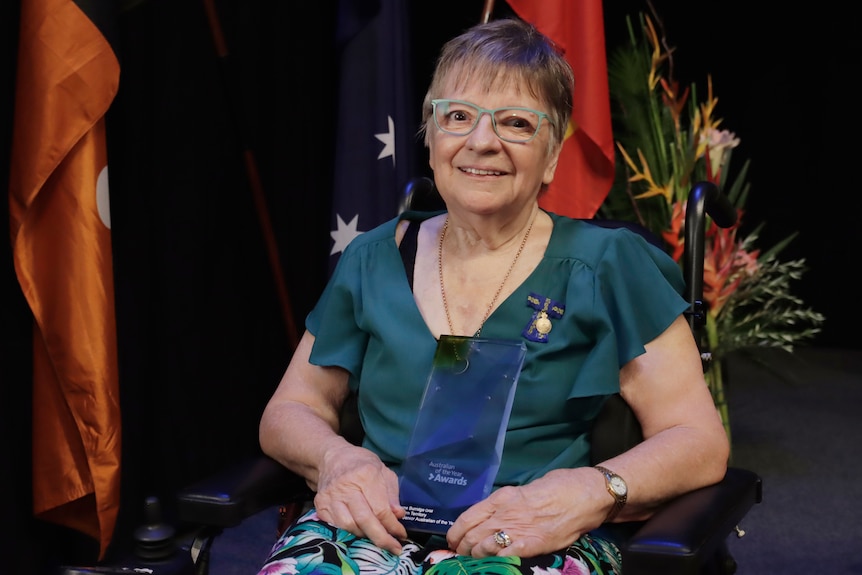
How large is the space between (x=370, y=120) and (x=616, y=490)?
1.93m

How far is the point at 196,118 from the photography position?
330cm

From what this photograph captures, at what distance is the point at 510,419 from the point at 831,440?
3078 millimetres

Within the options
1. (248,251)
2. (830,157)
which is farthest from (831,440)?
(248,251)

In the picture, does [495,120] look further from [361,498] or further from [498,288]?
[361,498]

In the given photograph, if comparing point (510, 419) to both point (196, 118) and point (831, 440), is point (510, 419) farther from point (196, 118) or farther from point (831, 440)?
point (831, 440)

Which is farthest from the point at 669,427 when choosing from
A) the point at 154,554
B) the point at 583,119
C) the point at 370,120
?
the point at 370,120

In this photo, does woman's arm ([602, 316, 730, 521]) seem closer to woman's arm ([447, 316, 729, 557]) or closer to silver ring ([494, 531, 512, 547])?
woman's arm ([447, 316, 729, 557])

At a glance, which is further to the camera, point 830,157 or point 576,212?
point 830,157

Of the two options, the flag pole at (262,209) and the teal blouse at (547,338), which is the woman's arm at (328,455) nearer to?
the teal blouse at (547,338)

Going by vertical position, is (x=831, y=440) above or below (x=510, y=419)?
below

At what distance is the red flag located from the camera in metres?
3.26

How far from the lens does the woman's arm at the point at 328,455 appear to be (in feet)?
5.36

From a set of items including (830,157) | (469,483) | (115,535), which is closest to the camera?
(469,483)

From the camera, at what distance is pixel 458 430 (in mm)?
1653
